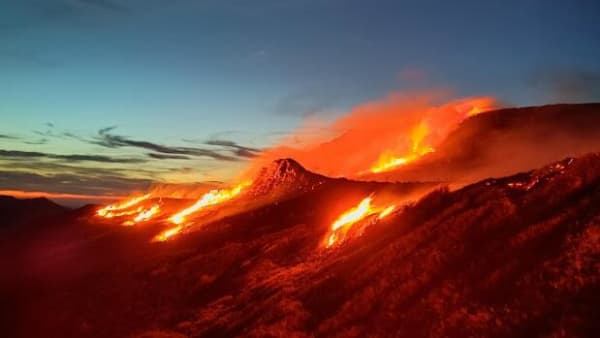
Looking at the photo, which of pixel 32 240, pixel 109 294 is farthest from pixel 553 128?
pixel 32 240

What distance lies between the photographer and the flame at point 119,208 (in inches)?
3328

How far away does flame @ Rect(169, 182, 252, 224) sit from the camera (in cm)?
6006

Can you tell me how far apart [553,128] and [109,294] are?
44.7 metres

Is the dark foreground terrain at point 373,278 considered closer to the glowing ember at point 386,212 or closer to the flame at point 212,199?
the glowing ember at point 386,212

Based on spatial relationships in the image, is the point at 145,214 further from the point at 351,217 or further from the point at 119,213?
the point at 351,217

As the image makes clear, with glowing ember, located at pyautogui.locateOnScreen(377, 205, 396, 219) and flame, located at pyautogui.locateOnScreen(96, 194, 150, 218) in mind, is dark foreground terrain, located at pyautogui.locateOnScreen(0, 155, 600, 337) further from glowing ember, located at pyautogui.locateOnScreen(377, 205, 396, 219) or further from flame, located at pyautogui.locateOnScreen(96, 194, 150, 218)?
flame, located at pyautogui.locateOnScreen(96, 194, 150, 218)

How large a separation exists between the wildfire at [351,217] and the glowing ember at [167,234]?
69.3ft

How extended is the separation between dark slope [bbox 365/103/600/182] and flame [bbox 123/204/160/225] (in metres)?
36.2

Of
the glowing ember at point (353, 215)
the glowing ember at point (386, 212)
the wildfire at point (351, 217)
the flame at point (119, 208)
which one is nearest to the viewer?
the glowing ember at point (386, 212)

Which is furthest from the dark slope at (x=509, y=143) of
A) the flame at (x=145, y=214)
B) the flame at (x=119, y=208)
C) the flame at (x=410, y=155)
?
the flame at (x=119, y=208)

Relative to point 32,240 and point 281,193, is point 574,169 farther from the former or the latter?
point 32,240

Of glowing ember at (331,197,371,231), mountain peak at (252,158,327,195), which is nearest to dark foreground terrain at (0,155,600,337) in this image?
glowing ember at (331,197,371,231)

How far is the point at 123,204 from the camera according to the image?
9600 centimetres

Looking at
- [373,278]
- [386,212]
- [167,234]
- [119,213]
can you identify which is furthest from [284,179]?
[373,278]
